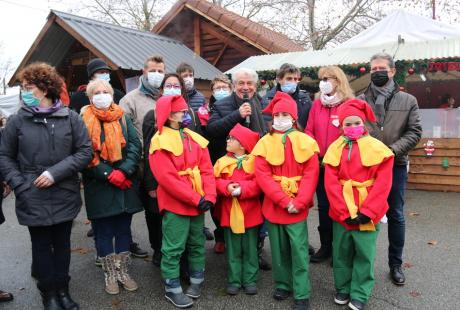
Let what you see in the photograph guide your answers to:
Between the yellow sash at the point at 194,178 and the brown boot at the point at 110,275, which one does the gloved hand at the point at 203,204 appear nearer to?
the yellow sash at the point at 194,178

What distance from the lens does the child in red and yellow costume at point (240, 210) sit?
3.64 m

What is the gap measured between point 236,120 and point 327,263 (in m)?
1.89

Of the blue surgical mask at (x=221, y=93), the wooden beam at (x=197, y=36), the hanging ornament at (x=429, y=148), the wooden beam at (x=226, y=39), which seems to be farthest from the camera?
the wooden beam at (x=197, y=36)

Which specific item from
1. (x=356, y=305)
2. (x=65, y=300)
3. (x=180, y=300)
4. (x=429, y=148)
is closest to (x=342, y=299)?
(x=356, y=305)

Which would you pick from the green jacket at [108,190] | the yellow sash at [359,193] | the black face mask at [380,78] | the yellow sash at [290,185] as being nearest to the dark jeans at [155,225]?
the green jacket at [108,190]

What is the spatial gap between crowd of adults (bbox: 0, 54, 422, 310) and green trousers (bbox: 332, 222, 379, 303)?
66cm

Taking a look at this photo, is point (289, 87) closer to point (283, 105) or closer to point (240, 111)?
point (240, 111)

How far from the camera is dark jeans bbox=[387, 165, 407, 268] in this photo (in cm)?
372

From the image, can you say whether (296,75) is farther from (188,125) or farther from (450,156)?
(450,156)

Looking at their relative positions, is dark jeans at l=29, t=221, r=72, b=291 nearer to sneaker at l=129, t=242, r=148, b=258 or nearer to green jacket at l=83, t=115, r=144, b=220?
green jacket at l=83, t=115, r=144, b=220

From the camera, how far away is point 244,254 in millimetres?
3756

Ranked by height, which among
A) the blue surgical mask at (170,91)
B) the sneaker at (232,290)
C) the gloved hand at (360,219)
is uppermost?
the blue surgical mask at (170,91)

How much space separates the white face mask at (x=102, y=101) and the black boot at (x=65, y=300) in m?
1.67

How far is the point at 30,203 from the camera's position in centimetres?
320
